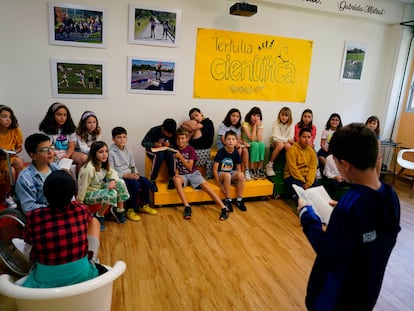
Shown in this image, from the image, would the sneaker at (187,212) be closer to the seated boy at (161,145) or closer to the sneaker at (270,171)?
the seated boy at (161,145)

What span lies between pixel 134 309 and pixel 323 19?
4.53 meters

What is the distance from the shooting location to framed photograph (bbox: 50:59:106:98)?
351 cm

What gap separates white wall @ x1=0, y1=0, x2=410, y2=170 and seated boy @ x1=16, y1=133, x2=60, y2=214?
66.7 inches

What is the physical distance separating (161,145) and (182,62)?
47.3 inches

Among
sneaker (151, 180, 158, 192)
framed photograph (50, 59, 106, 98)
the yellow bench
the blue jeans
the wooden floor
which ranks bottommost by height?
the wooden floor

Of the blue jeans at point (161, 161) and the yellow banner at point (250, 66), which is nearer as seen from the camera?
the blue jeans at point (161, 161)

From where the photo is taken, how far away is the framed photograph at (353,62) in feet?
15.8

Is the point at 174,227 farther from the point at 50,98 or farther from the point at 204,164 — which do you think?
the point at 50,98

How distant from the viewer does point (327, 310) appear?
1.22m

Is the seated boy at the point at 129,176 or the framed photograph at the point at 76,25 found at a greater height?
the framed photograph at the point at 76,25

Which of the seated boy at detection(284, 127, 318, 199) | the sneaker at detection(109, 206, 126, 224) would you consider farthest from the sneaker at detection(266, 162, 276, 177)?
the sneaker at detection(109, 206, 126, 224)

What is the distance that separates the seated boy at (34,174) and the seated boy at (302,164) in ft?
8.64

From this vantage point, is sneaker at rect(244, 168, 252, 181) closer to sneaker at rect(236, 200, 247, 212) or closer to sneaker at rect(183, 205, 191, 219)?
sneaker at rect(236, 200, 247, 212)

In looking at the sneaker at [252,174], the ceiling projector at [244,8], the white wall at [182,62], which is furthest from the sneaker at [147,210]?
the ceiling projector at [244,8]
